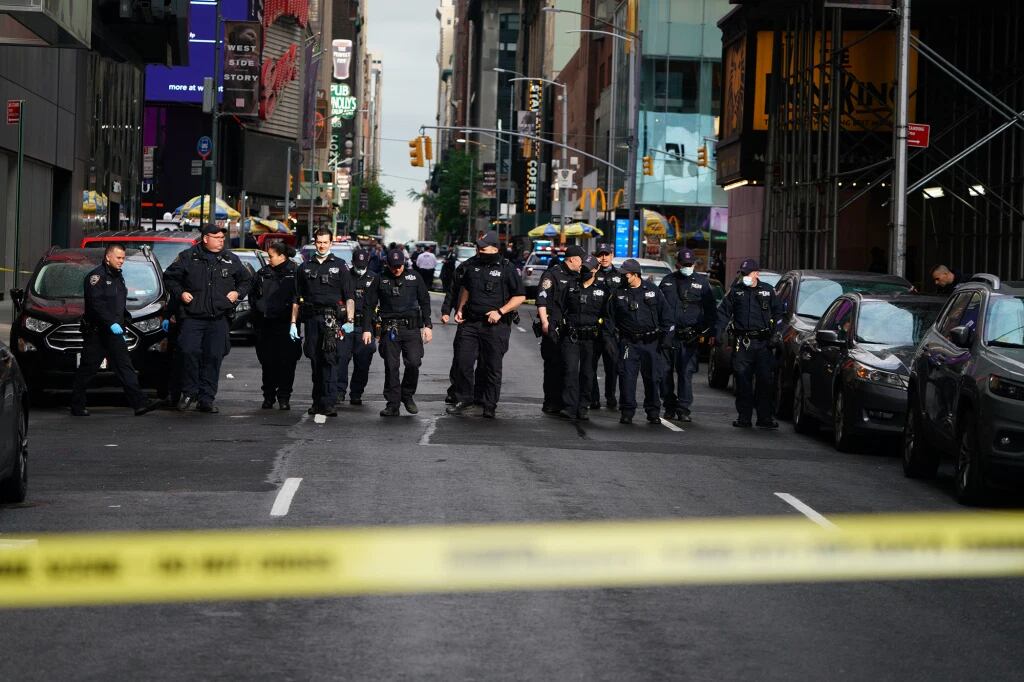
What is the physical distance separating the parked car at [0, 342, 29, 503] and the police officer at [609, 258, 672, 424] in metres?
8.62

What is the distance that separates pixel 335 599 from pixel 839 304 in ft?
35.3

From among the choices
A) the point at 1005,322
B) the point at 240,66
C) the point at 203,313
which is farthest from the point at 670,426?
the point at 240,66

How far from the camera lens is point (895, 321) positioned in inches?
661

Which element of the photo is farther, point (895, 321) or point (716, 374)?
point (716, 374)

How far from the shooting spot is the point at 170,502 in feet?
36.4

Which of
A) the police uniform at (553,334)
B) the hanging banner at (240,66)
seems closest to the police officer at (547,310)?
the police uniform at (553,334)

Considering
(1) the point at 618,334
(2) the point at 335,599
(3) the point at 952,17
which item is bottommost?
(2) the point at 335,599

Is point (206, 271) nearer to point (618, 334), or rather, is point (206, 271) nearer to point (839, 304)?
point (618, 334)

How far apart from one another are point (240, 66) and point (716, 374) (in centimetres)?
5408

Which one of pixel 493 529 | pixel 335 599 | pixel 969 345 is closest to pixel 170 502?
pixel 493 529

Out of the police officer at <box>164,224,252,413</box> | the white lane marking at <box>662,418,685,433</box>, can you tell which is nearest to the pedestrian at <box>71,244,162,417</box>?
the police officer at <box>164,224,252,413</box>

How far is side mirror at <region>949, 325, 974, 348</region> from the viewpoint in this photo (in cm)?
1263

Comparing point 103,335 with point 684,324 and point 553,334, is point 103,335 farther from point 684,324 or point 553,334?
point 684,324

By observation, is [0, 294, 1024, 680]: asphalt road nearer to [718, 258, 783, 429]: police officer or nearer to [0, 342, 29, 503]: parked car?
[0, 342, 29, 503]: parked car
